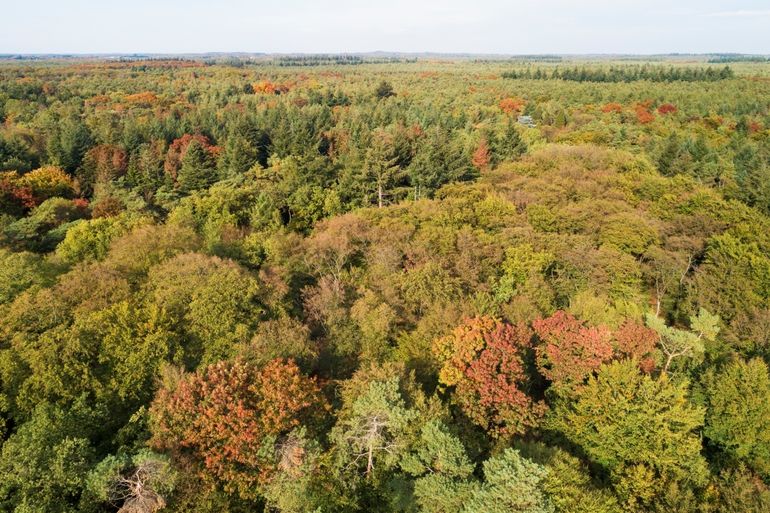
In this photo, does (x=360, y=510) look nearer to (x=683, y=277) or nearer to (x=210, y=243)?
(x=210, y=243)

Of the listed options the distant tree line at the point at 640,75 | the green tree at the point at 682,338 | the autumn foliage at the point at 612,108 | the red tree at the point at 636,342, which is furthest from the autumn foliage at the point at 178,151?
the distant tree line at the point at 640,75

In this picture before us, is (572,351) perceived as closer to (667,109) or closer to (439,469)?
(439,469)

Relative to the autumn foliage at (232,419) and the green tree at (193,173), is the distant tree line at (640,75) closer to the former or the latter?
the green tree at (193,173)

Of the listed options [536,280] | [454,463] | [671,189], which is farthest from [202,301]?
[671,189]

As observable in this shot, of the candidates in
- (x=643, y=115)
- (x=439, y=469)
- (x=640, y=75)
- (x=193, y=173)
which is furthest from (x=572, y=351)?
(x=640, y=75)

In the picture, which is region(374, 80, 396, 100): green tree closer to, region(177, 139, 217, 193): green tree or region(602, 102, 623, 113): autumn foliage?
region(602, 102, 623, 113): autumn foliage

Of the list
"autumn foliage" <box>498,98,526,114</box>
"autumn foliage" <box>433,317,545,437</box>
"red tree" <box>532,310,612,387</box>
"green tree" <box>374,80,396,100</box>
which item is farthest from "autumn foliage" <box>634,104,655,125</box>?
"autumn foliage" <box>433,317,545,437</box>
